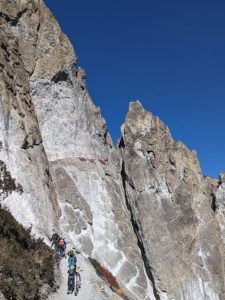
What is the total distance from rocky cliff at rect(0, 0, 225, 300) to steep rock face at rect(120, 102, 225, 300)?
11 centimetres

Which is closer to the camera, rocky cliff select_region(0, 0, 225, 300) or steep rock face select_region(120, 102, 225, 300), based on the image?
rocky cliff select_region(0, 0, 225, 300)

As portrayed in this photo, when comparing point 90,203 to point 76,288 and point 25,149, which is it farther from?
point 76,288

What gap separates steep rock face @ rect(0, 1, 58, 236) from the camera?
2509 centimetres

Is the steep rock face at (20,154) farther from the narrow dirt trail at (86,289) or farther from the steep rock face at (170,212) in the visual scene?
the steep rock face at (170,212)

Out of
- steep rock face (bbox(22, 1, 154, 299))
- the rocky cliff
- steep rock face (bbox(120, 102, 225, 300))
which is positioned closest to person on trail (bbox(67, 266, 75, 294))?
the rocky cliff

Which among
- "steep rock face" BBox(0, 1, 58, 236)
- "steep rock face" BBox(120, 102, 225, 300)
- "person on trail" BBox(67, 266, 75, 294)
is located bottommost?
"person on trail" BBox(67, 266, 75, 294)

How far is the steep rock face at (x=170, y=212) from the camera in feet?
132

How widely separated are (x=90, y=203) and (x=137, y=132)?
11.4 metres

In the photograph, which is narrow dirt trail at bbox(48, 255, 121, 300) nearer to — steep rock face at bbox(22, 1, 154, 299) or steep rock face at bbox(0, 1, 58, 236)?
steep rock face at bbox(0, 1, 58, 236)

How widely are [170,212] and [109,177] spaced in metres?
7.45

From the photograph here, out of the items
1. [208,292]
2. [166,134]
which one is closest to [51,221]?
[208,292]

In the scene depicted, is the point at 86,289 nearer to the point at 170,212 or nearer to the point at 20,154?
the point at 20,154

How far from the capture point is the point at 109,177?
43.4 metres

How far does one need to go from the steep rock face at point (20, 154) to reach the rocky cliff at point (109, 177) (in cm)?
16
